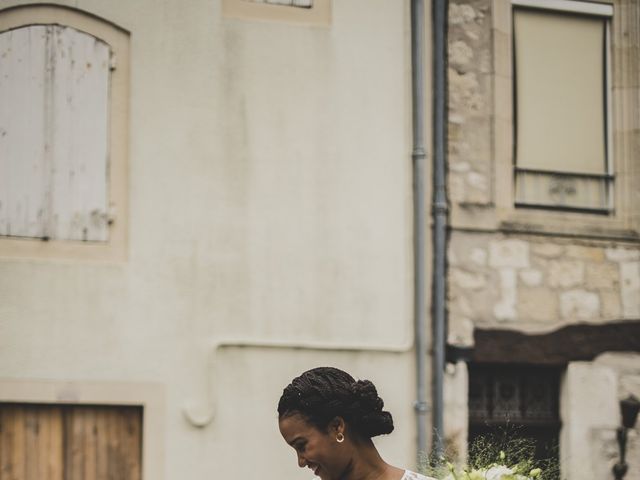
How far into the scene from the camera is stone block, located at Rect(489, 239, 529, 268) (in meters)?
9.01

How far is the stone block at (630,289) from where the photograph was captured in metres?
9.30

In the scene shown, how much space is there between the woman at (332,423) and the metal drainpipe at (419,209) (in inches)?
204

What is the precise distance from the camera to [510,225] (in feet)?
29.7

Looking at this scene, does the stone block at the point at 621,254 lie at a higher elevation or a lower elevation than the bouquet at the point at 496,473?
higher

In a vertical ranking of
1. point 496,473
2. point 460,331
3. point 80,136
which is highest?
point 80,136

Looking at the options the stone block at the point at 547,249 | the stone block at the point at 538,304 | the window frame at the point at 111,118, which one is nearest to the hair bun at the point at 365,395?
the window frame at the point at 111,118

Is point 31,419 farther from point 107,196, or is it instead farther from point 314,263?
point 314,263

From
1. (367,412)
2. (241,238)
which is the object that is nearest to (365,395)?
(367,412)

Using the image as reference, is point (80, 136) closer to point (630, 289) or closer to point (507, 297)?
point (507, 297)

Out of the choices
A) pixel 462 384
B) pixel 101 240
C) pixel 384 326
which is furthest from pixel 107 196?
pixel 462 384

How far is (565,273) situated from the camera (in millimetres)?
9188

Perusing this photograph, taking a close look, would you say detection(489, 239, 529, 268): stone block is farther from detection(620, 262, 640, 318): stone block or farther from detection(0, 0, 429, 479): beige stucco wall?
detection(620, 262, 640, 318): stone block

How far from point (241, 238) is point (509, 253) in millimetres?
1947

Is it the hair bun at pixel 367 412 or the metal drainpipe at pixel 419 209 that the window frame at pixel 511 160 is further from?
the hair bun at pixel 367 412
